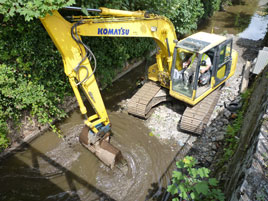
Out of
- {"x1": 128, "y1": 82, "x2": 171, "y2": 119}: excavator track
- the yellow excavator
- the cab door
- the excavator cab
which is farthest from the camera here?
{"x1": 128, "y1": 82, "x2": 171, "y2": 119}: excavator track

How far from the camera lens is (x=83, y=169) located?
4.41 m

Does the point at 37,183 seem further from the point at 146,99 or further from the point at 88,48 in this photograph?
the point at 146,99

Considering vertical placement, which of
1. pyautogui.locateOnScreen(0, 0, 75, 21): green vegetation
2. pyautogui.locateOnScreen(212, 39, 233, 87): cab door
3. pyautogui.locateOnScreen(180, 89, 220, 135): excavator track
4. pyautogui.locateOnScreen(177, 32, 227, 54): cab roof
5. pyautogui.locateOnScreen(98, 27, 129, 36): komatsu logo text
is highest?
pyautogui.locateOnScreen(0, 0, 75, 21): green vegetation

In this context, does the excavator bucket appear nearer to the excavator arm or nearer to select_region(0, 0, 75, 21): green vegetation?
the excavator arm

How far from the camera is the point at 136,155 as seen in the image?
4.75m

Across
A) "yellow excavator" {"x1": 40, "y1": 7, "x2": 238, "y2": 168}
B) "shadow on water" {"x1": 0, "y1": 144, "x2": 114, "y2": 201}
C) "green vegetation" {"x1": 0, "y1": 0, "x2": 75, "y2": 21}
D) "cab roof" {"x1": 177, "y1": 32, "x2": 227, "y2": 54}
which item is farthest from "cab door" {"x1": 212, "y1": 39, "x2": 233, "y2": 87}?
"shadow on water" {"x1": 0, "y1": 144, "x2": 114, "y2": 201}

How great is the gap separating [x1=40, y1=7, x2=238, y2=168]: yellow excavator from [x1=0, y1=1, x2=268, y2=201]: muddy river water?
43 centimetres

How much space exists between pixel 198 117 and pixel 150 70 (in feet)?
7.05

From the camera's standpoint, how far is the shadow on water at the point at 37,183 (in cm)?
394

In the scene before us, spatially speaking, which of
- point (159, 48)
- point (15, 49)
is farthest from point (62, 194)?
point (159, 48)

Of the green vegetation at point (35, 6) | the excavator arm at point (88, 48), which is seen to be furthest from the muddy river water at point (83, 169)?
the green vegetation at point (35, 6)

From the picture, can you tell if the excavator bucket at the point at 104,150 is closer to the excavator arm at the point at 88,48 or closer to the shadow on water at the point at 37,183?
the excavator arm at the point at 88,48

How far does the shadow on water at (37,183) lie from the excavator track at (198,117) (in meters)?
2.60

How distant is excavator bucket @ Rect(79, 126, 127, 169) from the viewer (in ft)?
14.0
